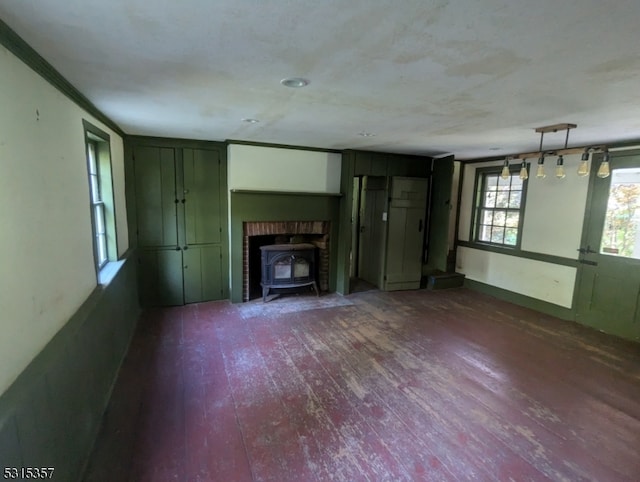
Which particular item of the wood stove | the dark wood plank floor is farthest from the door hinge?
the wood stove

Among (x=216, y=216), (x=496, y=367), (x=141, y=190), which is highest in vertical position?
(x=141, y=190)

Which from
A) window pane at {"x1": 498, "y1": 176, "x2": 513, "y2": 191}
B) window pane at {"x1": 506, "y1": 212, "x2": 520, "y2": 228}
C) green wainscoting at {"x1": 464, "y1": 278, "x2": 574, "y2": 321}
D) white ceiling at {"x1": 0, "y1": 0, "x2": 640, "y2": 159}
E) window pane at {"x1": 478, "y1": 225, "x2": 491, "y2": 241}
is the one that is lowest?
green wainscoting at {"x1": 464, "y1": 278, "x2": 574, "y2": 321}

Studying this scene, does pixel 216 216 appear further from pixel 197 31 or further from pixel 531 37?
pixel 531 37

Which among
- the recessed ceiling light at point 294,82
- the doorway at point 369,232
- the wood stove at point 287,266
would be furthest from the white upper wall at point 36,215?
the doorway at point 369,232

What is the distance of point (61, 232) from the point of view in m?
1.84

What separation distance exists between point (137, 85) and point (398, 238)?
4.21 metres

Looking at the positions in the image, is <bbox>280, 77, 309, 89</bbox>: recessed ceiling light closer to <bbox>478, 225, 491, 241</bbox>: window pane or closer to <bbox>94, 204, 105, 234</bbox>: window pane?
<bbox>94, 204, 105, 234</bbox>: window pane

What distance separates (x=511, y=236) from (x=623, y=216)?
1.43 m

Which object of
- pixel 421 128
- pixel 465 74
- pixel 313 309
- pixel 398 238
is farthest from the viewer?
pixel 398 238

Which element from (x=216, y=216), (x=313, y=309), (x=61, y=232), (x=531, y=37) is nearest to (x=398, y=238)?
(x=313, y=309)

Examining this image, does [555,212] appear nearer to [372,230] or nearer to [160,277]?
[372,230]

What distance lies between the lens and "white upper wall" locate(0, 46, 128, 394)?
1.27 metres

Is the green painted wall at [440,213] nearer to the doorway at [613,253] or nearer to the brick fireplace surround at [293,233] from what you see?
the doorway at [613,253]

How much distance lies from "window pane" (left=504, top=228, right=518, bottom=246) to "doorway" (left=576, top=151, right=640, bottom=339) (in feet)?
3.02
